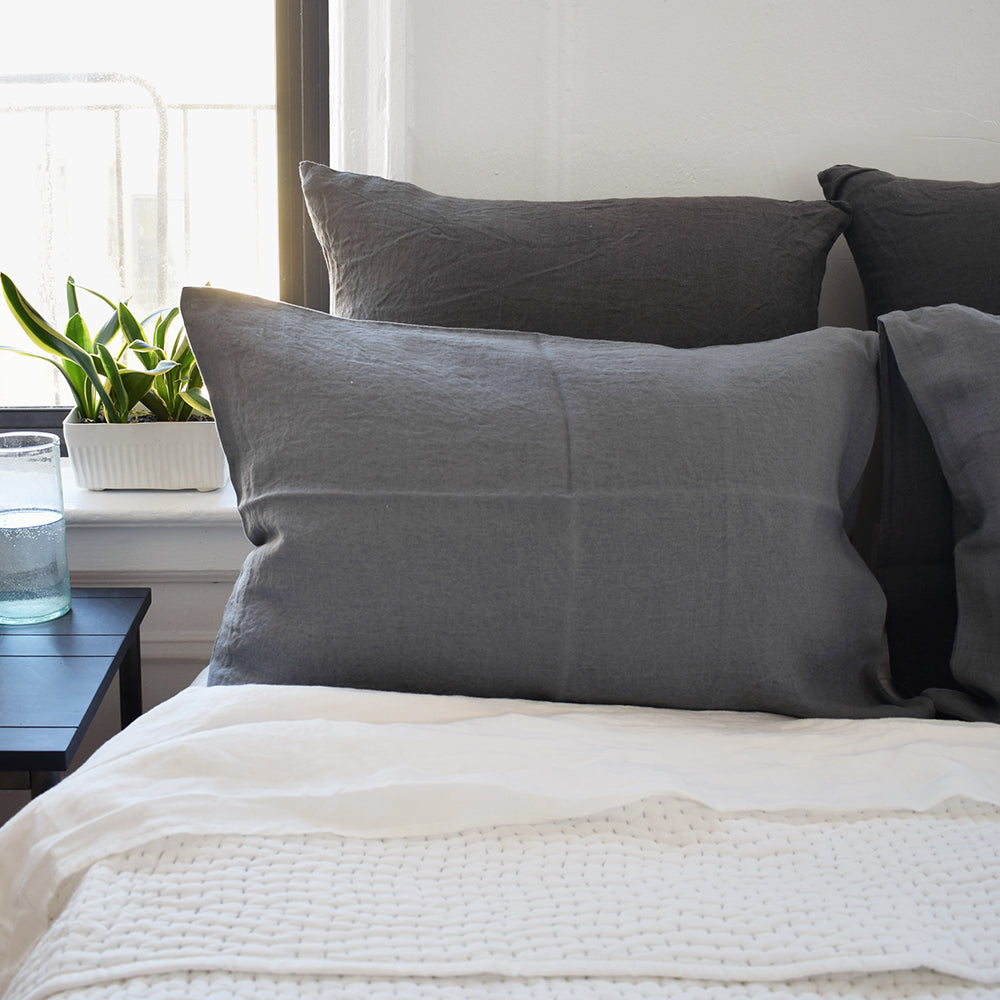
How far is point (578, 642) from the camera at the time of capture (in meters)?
0.77

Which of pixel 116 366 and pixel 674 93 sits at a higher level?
pixel 674 93

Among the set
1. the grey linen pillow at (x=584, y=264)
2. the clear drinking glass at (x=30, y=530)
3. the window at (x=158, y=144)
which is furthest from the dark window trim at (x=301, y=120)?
the clear drinking glass at (x=30, y=530)

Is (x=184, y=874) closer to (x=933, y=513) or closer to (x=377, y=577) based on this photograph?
(x=377, y=577)

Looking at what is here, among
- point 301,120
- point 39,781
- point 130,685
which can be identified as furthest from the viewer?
point 301,120

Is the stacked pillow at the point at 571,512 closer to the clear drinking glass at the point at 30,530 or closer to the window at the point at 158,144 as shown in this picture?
the clear drinking glass at the point at 30,530

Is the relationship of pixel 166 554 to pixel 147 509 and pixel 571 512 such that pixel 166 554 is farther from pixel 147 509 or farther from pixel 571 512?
pixel 571 512

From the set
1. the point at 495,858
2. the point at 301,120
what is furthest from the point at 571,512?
the point at 301,120

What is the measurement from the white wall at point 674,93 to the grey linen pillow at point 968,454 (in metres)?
0.47

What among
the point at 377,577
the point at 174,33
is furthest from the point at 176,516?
the point at 174,33

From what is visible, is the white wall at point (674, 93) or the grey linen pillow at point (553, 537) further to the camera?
the white wall at point (674, 93)

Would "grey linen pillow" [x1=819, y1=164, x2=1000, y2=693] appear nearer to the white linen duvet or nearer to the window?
the white linen duvet

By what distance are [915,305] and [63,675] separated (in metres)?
1.01

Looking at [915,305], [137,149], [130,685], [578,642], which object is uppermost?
[137,149]

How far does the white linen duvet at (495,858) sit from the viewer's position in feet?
1.62
